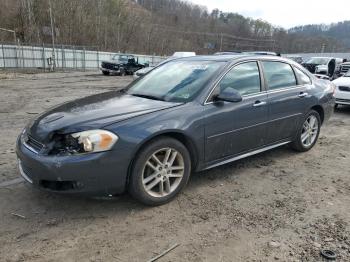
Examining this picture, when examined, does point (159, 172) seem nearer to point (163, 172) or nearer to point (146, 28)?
point (163, 172)

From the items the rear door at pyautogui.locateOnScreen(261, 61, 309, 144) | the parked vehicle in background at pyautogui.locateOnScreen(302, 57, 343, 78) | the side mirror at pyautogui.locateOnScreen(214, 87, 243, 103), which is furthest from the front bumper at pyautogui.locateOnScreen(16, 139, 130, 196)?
the parked vehicle in background at pyautogui.locateOnScreen(302, 57, 343, 78)

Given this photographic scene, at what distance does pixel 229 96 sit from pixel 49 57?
110ft

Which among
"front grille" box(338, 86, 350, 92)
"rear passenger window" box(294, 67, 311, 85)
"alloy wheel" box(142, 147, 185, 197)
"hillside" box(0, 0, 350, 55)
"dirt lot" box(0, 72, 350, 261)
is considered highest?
"hillside" box(0, 0, 350, 55)

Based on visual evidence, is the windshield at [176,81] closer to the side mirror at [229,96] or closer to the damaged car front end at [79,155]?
the side mirror at [229,96]

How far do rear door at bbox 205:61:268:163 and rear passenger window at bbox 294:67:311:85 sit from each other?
3.49 feet

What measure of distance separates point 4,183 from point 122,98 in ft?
5.84

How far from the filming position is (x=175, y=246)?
2949 mm

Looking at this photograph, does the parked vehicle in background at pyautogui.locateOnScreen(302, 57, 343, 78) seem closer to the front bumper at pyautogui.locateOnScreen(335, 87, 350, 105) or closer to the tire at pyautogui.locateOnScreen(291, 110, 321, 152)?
the front bumper at pyautogui.locateOnScreen(335, 87, 350, 105)

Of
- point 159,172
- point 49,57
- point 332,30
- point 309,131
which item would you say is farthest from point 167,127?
point 332,30

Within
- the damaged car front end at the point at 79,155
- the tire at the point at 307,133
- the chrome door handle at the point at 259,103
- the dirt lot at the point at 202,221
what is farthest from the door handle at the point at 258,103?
the damaged car front end at the point at 79,155

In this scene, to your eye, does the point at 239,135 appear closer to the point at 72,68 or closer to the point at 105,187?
the point at 105,187

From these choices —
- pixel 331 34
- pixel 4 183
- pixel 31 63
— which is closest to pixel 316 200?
pixel 4 183

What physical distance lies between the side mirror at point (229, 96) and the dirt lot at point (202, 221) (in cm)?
108

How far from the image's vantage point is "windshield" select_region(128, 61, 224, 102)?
408 centimetres
